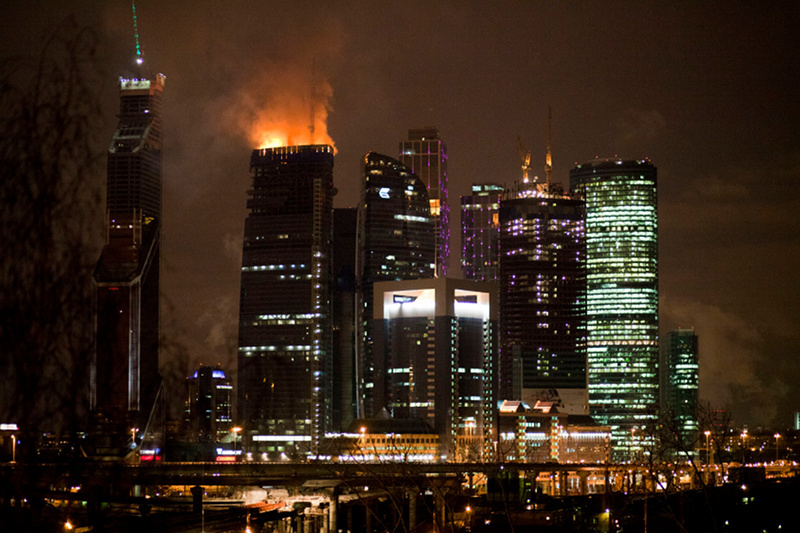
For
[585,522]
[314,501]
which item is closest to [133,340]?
[314,501]

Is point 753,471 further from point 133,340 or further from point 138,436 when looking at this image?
point 138,436

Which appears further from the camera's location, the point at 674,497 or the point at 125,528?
the point at 674,497

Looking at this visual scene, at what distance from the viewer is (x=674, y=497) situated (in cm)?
12200

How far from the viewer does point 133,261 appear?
146375 millimetres

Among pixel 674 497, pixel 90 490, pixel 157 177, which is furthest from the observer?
pixel 157 177

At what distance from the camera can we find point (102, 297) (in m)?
97.5

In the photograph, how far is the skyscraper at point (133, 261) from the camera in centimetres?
14238

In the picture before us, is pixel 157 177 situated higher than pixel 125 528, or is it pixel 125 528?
pixel 157 177

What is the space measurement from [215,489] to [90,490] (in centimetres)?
6189

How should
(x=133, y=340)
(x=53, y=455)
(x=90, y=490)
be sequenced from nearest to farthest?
(x=90, y=490)
(x=53, y=455)
(x=133, y=340)

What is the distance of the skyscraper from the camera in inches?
5605

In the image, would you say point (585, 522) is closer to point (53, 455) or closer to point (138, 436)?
point (53, 455)

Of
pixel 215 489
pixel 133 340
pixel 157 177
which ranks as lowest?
pixel 215 489

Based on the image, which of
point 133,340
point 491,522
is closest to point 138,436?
point 133,340
